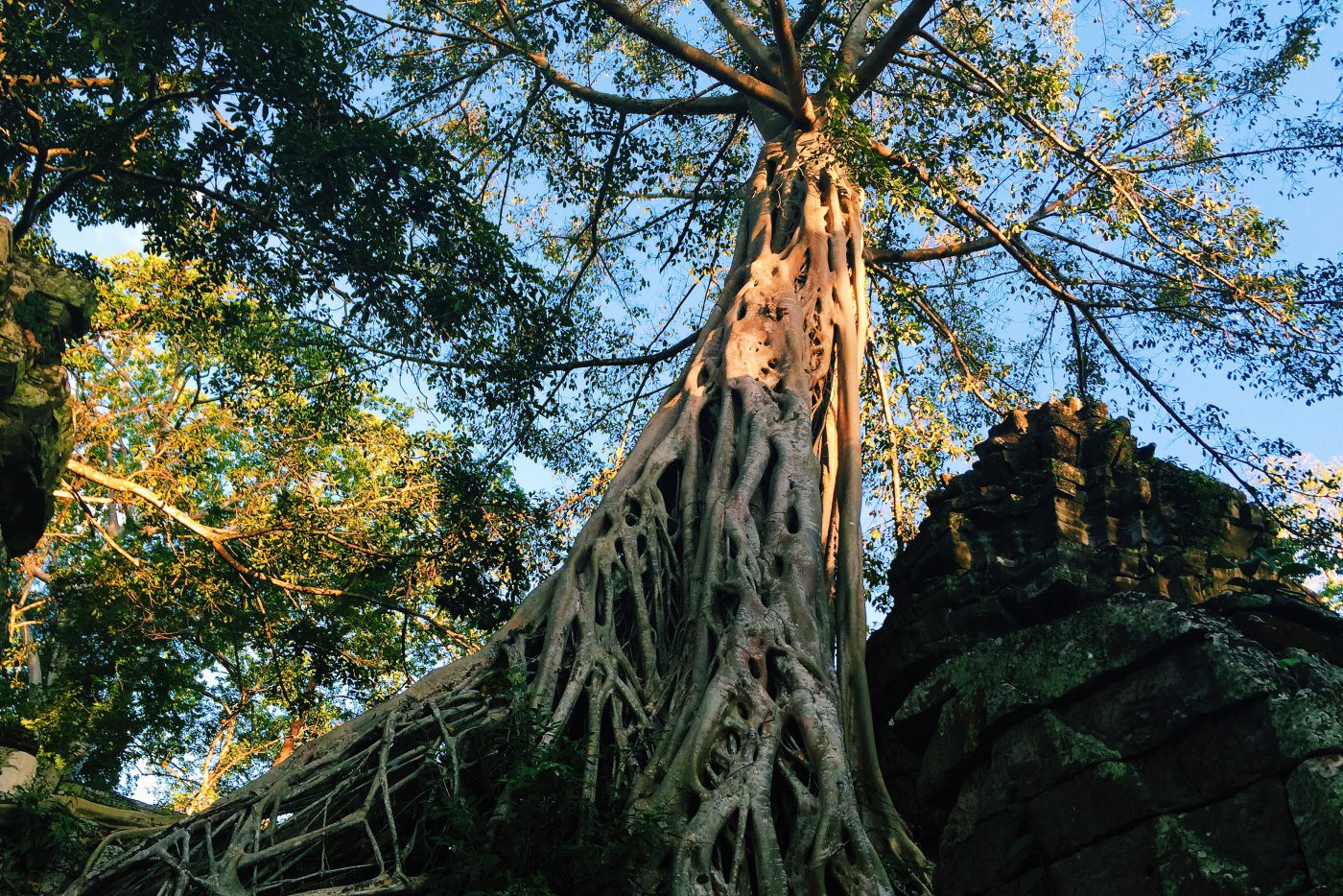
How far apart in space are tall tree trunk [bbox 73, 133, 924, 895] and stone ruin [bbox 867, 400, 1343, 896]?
1.21 ft

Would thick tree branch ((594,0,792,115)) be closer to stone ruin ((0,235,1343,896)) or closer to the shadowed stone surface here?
stone ruin ((0,235,1343,896))

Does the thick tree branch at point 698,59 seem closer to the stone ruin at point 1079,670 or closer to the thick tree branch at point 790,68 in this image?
the thick tree branch at point 790,68

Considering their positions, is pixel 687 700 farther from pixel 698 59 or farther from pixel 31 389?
pixel 698 59

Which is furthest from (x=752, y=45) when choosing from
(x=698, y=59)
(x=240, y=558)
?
(x=240, y=558)

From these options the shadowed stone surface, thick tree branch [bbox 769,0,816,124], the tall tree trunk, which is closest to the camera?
the tall tree trunk

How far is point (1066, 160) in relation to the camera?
7.80m

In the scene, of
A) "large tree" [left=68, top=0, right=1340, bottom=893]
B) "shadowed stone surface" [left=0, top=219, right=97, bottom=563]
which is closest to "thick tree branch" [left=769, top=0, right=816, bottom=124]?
"large tree" [left=68, top=0, right=1340, bottom=893]

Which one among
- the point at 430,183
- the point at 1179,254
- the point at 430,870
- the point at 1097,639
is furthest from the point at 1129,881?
the point at 1179,254

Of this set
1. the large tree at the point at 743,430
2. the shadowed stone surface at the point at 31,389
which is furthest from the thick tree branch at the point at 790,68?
the shadowed stone surface at the point at 31,389

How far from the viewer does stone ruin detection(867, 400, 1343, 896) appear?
10.1 ft

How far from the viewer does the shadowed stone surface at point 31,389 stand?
4.37 meters

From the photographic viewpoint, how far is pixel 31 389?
4.46 meters

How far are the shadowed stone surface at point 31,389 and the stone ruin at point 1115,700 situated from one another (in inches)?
141

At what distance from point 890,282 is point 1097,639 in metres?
5.44
